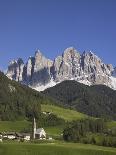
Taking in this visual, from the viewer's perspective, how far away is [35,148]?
396ft

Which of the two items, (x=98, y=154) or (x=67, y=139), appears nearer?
(x=98, y=154)

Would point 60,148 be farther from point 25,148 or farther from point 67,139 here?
point 67,139

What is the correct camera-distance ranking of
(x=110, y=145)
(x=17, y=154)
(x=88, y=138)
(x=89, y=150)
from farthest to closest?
1. (x=88, y=138)
2. (x=110, y=145)
3. (x=89, y=150)
4. (x=17, y=154)

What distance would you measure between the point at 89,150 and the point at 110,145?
31.6m

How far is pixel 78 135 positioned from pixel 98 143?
39.6 metres

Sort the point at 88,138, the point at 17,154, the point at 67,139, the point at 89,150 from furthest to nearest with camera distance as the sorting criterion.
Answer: the point at 67,139
the point at 88,138
the point at 89,150
the point at 17,154

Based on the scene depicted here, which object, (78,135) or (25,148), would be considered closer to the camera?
(25,148)

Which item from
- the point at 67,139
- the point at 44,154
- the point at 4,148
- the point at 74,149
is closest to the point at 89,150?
the point at 74,149


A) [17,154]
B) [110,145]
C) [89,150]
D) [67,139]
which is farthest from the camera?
[67,139]

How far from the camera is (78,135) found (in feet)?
641

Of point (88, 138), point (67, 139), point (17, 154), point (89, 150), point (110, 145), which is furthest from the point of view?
point (67, 139)

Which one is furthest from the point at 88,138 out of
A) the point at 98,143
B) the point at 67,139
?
the point at 67,139

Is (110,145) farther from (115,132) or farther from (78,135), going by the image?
(78,135)

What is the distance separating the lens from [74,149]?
120125 mm
